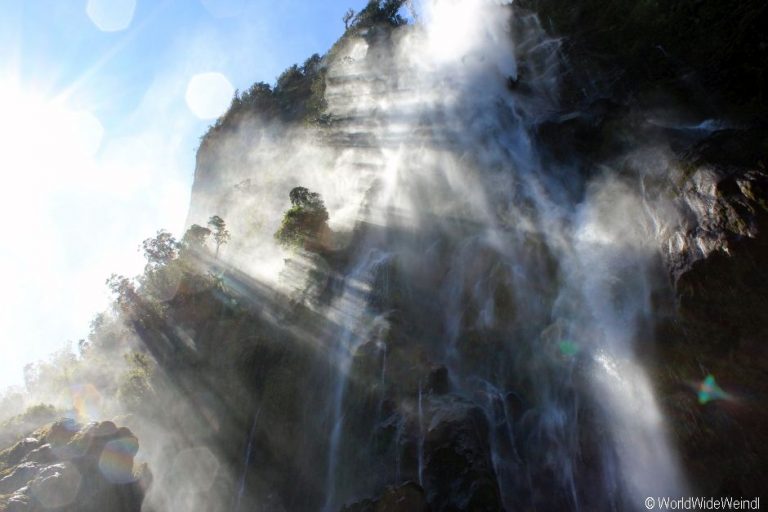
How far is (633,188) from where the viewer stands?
16250 millimetres

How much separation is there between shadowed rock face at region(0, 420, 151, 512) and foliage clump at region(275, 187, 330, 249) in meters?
12.6

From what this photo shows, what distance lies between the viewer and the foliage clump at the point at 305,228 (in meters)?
26.8

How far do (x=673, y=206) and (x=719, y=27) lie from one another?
9694 millimetres

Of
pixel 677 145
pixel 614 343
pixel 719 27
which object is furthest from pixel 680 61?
pixel 614 343

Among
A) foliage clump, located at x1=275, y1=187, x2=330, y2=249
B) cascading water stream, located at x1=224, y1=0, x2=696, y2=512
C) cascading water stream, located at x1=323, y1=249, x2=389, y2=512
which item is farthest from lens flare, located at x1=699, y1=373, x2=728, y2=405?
foliage clump, located at x1=275, y1=187, x2=330, y2=249

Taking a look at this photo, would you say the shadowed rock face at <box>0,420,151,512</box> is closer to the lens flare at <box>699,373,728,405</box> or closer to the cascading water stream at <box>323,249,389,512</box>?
the cascading water stream at <box>323,249,389,512</box>

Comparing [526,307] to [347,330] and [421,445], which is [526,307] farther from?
[347,330]

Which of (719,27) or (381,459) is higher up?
(719,27)

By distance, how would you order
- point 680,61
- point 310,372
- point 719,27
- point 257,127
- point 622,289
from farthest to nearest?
point 257,127, point 310,372, point 680,61, point 719,27, point 622,289

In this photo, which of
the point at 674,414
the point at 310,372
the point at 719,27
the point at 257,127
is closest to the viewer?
the point at 674,414

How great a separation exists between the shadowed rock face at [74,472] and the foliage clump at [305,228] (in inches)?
496

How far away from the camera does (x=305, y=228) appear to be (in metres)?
26.8

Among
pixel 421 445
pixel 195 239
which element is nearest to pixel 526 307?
pixel 421 445

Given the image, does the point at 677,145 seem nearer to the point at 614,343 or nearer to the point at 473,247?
the point at 614,343
